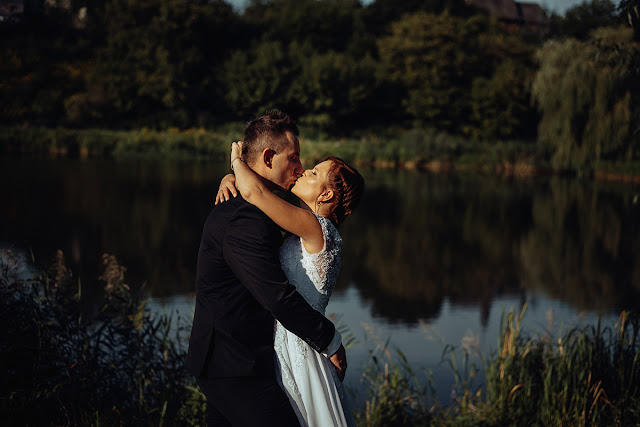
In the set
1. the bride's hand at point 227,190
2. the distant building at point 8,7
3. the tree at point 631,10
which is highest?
the distant building at point 8,7

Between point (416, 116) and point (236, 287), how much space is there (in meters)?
42.9

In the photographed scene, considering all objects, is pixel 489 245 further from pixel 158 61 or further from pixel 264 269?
pixel 158 61

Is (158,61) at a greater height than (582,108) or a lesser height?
greater

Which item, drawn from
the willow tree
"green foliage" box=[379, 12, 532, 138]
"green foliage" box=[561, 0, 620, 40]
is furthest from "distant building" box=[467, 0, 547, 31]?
the willow tree

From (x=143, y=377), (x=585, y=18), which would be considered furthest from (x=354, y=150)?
(x=143, y=377)

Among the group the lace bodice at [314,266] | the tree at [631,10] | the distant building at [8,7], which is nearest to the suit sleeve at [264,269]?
the lace bodice at [314,266]

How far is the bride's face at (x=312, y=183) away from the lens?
2.59 meters

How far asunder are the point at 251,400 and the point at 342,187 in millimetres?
822

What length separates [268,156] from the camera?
8.37 ft

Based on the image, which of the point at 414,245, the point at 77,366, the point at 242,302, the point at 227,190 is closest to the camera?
the point at 242,302

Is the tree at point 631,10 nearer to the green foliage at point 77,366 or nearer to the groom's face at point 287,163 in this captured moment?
the groom's face at point 287,163

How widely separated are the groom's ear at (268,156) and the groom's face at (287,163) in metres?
0.01

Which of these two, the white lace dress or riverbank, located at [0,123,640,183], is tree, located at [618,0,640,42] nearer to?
the white lace dress

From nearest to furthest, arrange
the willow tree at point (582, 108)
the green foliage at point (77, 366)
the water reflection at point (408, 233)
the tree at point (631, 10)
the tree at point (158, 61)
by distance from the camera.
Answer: the green foliage at point (77, 366) → the tree at point (631, 10) → the water reflection at point (408, 233) → the willow tree at point (582, 108) → the tree at point (158, 61)
